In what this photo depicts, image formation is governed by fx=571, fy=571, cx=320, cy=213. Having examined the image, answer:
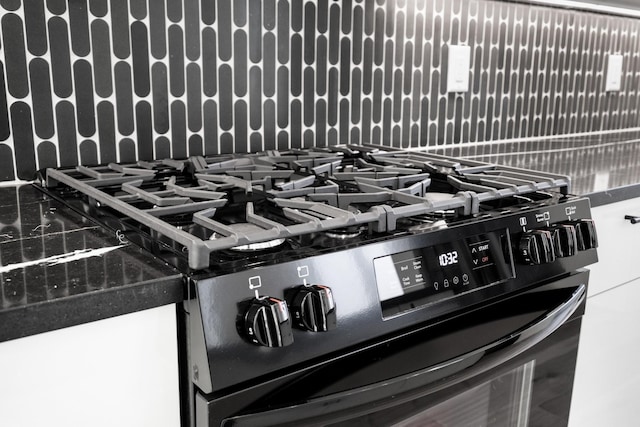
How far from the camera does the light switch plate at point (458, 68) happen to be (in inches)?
71.2

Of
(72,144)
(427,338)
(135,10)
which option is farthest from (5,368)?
(135,10)

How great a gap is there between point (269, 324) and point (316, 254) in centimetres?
13

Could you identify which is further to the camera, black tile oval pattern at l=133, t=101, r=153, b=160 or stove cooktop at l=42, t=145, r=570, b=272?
black tile oval pattern at l=133, t=101, r=153, b=160

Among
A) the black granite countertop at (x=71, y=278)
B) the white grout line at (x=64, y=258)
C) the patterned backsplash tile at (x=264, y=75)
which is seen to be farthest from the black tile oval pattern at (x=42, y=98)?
the white grout line at (x=64, y=258)

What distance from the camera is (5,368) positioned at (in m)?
0.59

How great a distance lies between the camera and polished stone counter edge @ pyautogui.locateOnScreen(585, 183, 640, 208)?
121 centimetres

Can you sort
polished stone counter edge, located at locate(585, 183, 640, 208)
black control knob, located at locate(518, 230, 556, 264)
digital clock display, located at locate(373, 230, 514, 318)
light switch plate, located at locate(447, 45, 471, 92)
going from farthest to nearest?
light switch plate, located at locate(447, 45, 471, 92), polished stone counter edge, located at locate(585, 183, 640, 208), black control knob, located at locate(518, 230, 556, 264), digital clock display, located at locate(373, 230, 514, 318)

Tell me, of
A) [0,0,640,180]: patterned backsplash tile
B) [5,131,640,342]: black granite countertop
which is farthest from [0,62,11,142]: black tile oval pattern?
[5,131,640,342]: black granite countertop

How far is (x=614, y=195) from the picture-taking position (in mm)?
1256

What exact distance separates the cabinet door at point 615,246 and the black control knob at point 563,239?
0.88 feet

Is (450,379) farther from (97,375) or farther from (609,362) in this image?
(609,362)

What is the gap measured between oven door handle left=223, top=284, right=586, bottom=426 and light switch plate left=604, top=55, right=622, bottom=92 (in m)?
1.70

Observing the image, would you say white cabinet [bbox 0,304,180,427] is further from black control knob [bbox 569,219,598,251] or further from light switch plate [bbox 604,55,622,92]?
light switch plate [bbox 604,55,622,92]

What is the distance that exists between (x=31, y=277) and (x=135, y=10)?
76 centimetres
